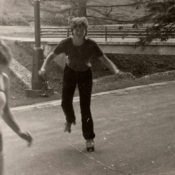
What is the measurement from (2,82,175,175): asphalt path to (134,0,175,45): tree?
903 cm

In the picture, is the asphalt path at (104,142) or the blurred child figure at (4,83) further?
the asphalt path at (104,142)

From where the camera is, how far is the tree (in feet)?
70.4

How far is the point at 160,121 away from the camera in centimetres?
1052

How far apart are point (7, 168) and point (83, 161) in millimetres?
969

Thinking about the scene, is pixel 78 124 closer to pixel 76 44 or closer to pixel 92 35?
pixel 76 44

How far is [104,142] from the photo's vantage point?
8.80 meters

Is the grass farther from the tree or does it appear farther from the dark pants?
the dark pants

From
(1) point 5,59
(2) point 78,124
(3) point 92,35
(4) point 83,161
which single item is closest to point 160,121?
(2) point 78,124

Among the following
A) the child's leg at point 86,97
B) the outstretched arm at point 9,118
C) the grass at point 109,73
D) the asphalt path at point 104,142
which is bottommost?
the grass at point 109,73

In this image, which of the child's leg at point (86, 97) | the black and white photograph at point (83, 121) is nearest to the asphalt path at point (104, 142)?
the black and white photograph at point (83, 121)

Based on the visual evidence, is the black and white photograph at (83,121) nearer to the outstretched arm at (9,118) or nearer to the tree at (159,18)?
the outstretched arm at (9,118)

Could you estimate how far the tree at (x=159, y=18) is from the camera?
21453 mm

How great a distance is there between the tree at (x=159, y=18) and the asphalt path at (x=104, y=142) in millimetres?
9028

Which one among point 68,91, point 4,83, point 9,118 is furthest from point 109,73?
point 4,83
